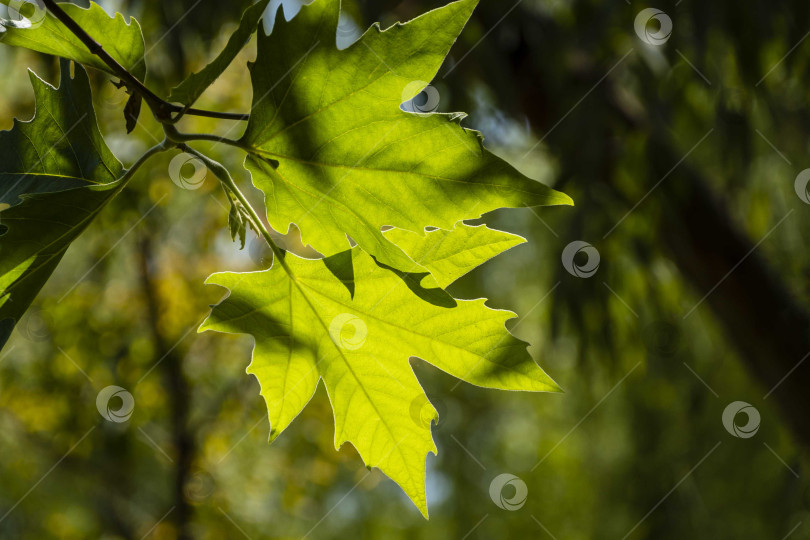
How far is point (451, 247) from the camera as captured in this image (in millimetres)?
714

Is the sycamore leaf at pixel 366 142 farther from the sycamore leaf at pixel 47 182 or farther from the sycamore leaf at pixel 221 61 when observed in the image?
the sycamore leaf at pixel 47 182

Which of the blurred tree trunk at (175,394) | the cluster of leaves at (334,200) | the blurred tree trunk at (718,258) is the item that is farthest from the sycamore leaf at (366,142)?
the blurred tree trunk at (175,394)

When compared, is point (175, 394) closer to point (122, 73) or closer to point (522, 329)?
point (522, 329)

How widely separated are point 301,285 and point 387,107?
21 centimetres

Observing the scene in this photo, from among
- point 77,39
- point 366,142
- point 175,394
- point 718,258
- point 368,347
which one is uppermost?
point 175,394

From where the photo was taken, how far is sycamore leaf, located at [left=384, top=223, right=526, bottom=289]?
0.70m

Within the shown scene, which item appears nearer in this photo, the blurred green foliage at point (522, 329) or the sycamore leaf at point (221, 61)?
the sycamore leaf at point (221, 61)

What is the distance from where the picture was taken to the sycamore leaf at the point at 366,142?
0.55 m

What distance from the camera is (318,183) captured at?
2.01 ft

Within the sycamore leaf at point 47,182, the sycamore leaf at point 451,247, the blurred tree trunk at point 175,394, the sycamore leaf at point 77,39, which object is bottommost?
the sycamore leaf at point 451,247

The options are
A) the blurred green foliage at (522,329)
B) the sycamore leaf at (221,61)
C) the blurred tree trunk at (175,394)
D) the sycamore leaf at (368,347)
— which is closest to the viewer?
the sycamore leaf at (221,61)

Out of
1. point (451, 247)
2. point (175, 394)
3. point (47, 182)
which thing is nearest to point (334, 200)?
point (451, 247)

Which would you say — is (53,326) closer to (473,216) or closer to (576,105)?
(576,105)

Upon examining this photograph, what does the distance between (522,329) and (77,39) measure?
546 centimetres
